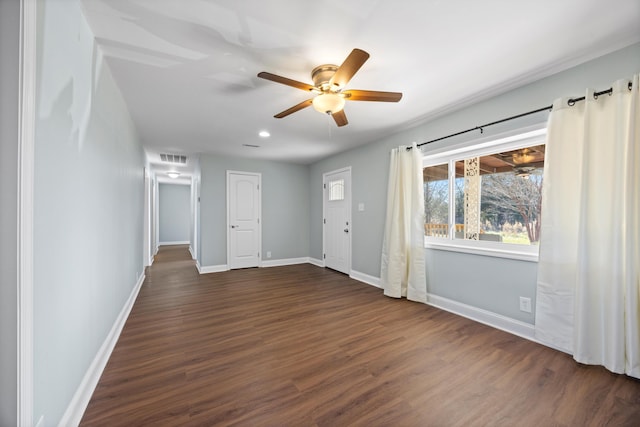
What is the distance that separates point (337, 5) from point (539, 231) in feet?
8.72

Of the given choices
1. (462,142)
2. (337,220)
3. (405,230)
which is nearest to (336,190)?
(337,220)

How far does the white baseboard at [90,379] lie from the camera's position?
4.45 ft

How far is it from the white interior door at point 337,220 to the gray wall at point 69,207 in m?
3.51

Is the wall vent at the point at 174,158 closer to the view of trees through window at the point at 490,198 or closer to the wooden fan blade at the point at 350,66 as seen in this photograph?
the wooden fan blade at the point at 350,66

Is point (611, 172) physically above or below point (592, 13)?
below

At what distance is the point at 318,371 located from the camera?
189 centimetres

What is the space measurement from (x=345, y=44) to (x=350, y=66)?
0.26 meters

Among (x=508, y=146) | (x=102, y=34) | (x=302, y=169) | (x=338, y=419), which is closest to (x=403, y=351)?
(x=338, y=419)

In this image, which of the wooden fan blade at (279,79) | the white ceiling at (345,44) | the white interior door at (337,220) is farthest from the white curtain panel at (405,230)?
the wooden fan blade at (279,79)

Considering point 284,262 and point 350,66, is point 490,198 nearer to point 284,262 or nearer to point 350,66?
point 350,66

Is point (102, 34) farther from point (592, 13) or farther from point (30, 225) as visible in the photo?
point (592, 13)

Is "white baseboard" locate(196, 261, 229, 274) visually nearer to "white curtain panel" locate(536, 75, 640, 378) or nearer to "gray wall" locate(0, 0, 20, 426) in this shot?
"gray wall" locate(0, 0, 20, 426)

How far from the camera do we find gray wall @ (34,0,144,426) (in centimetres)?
108

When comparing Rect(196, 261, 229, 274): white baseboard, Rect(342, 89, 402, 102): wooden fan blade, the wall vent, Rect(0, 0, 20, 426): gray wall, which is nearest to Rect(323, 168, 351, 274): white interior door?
Rect(196, 261, 229, 274): white baseboard
